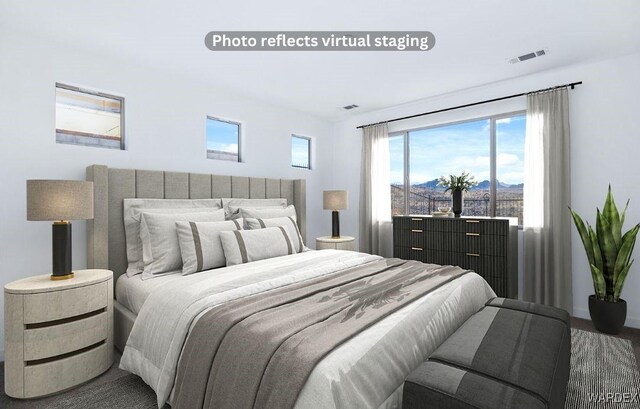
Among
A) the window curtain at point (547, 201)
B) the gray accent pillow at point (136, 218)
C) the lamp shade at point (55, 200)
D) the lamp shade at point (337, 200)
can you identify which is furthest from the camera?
the lamp shade at point (337, 200)

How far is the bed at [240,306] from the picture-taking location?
1.20m

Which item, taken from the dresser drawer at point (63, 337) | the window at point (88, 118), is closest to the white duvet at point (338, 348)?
the dresser drawer at point (63, 337)

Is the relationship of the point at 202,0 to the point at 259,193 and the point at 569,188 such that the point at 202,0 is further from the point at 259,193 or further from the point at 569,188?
the point at 569,188

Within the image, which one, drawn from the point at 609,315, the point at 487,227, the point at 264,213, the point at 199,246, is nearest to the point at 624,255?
the point at 609,315

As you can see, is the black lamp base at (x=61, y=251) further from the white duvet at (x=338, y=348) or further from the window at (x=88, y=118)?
the window at (x=88, y=118)

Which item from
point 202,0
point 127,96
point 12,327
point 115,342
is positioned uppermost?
point 202,0

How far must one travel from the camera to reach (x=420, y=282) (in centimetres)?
220

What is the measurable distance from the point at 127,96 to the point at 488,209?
4305 millimetres

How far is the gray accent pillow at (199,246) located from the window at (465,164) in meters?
3.00

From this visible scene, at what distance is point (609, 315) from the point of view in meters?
2.86

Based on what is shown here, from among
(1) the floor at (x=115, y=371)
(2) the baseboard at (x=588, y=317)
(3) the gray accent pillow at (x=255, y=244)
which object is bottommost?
(1) the floor at (x=115, y=371)

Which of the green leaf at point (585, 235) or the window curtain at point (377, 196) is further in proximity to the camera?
the window curtain at point (377, 196)

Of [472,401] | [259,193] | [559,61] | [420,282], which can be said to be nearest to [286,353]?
[472,401]

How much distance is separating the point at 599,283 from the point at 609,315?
11.0 inches
